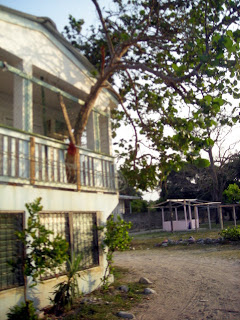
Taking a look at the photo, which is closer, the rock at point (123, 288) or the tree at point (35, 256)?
the tree at point (35, 256)

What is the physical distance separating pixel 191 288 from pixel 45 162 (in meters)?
4.55

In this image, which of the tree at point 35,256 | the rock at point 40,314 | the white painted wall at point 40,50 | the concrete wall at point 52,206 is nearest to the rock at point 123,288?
the concrete wall at point 52,206

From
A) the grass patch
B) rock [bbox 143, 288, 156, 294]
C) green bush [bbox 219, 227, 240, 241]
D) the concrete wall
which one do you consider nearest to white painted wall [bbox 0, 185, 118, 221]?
the concrete wall

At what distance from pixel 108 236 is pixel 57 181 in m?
1.92

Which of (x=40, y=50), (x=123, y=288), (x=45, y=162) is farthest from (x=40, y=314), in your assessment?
(x=40, y=50)

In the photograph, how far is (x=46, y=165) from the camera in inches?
258

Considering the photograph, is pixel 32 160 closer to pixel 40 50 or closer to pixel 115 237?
pixel 115 237

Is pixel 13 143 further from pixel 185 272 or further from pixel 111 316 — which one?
pixel 185 272

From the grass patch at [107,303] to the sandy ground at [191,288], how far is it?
0.31 meters

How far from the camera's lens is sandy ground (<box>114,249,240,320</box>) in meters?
5.75

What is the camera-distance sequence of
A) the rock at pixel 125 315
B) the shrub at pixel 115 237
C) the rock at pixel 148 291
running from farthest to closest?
the shrub at pixel 115 237
the rock at pixel 148 291
the rock at pixel 125 315

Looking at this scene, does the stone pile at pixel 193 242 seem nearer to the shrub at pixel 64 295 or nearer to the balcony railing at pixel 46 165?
the balcony railing at pixel 46 165

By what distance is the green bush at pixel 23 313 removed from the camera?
488 centimetres

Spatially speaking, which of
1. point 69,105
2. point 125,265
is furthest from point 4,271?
point 125,265
